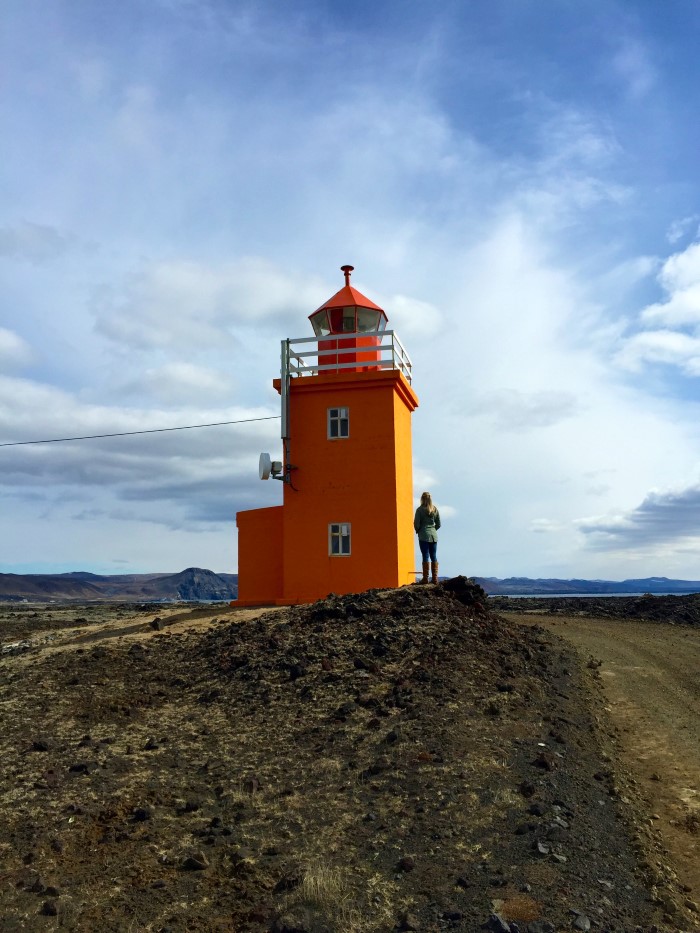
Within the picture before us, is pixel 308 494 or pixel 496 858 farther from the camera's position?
pixel 308 494

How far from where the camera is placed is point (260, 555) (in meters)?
22.4

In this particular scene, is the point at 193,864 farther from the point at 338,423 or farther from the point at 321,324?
the point at 321,324

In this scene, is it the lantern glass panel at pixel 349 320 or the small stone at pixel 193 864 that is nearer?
the small stone at pixel 193 864

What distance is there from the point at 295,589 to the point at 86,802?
488 inches

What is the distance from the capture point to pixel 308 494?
69.0 ft

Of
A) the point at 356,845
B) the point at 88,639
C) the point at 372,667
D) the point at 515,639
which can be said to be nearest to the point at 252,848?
the point at 356,845

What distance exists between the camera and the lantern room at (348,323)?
22.2 metres

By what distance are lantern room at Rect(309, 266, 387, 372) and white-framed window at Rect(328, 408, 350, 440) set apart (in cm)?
148

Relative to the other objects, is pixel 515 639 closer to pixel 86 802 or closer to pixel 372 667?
pixel 372 667

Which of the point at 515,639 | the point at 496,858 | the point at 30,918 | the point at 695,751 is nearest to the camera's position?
the point at 30,918

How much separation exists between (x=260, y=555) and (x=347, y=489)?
3.61m

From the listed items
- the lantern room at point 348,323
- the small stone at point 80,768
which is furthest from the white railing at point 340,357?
the small stone at point 80,768

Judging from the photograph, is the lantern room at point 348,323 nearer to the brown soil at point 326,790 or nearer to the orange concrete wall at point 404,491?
the orange concrete wall at point 404,491

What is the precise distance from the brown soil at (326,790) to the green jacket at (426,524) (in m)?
3.78
